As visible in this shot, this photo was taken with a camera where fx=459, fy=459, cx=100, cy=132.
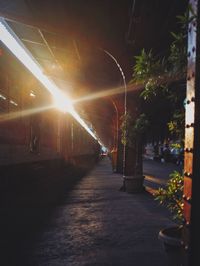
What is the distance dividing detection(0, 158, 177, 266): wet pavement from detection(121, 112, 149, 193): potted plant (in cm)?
186

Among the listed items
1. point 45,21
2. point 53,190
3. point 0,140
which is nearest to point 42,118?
point 53,190

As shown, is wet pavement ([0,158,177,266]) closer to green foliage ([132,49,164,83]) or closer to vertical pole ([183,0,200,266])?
vertical pole ([183,0,200,266])

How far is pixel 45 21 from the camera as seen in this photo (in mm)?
10773

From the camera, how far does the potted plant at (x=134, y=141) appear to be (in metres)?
10.6

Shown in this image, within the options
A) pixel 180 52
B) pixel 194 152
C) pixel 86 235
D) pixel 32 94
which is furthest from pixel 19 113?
pixel 194 152

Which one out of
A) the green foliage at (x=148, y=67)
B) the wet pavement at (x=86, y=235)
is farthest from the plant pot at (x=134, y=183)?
the green foliage at (x=148, y=67)

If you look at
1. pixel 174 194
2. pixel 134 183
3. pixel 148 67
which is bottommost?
pixel 134 183

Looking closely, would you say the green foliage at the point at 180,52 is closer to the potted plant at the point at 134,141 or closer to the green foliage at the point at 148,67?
the green foliage at the point at 148,67

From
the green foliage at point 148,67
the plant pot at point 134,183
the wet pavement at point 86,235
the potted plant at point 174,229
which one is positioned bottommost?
the wet pavement at point 86,235

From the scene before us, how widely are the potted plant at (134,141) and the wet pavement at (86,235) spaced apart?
6.09 feet

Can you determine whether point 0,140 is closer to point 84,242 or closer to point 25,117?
point 25,117

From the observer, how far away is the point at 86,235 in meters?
6.24

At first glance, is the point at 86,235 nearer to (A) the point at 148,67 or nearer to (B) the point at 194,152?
(A) the point at 148,67

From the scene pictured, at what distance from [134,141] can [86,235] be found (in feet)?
19.1
